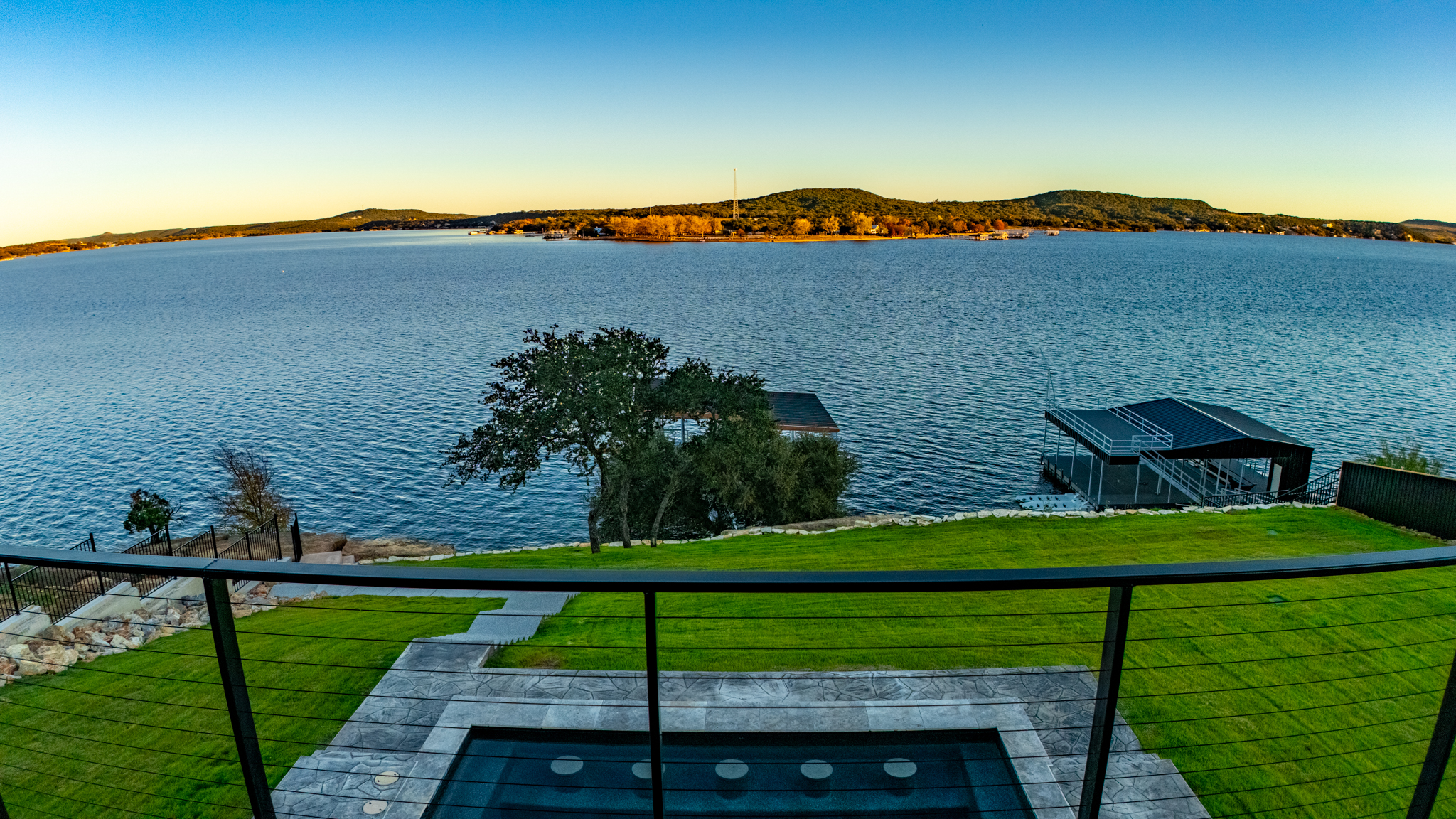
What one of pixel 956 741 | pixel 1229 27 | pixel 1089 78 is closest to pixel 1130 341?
pixel 1229 27

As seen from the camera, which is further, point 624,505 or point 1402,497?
point 624,505

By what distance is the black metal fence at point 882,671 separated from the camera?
1.59 m

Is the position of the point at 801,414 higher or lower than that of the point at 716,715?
lower

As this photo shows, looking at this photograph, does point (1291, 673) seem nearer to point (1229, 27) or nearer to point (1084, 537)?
point (1084, 537)

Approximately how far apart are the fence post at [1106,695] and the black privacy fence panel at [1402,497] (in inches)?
614

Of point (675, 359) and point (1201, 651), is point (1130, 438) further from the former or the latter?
point (675, 359)

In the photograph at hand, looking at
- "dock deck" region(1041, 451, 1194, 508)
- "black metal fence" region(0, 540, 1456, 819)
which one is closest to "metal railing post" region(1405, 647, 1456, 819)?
"black metal fence" region(0, 540, 1456, 819)

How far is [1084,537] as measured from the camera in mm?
12664

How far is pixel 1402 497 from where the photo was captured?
13570 millimetres

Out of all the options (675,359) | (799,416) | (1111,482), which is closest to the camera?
(1111,482)

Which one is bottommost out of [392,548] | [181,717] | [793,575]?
[392,548]

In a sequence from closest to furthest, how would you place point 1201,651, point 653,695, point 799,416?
point 653,695 < point 1201,651 < point 799,416

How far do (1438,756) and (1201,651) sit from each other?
17.6ft

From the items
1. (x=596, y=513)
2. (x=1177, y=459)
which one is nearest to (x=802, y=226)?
(x=1177, y=459)
